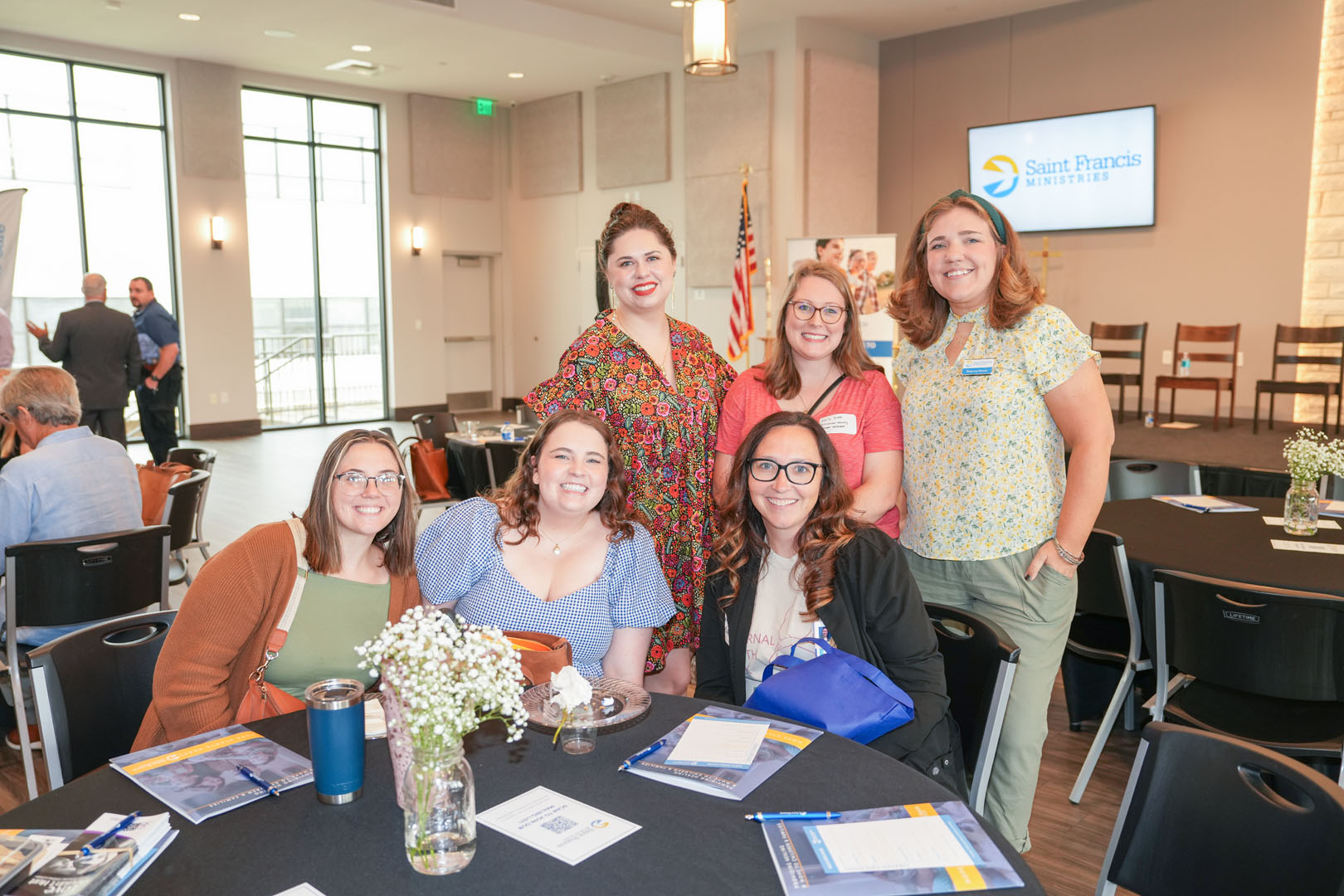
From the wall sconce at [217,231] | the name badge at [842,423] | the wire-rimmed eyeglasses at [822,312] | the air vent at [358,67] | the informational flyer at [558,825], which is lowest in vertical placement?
the informational flyer at [558,825]

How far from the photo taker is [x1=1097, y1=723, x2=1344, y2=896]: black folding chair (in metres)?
1.24

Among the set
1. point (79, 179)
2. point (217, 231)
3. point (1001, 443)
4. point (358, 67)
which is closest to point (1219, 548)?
point (1001, 443)

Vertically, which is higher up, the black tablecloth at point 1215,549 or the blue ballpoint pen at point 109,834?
the blue ballpoint pen at point 109,834

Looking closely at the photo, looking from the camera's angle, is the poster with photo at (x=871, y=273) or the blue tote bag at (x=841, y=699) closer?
the blue tote bag at (x=841, y=699)

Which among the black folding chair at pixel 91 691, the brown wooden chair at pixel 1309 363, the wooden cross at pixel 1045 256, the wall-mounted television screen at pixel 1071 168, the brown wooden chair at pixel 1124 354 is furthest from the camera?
the wooden cross at pixel 1045 256

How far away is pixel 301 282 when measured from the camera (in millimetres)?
12617

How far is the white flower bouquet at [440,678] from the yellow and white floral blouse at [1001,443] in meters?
1.40

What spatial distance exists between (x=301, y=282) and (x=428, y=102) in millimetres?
2964

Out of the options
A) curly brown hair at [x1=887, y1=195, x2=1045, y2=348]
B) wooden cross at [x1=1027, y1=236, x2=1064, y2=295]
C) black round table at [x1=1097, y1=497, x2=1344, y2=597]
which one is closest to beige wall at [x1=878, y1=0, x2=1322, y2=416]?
wooden cross at [x1=1027, y1=236, x2=1064, y2=295]

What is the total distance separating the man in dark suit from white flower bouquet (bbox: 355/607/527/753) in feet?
27.0

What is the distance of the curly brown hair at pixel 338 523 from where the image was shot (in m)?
2.07

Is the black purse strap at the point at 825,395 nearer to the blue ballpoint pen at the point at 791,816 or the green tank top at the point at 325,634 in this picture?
the green tank top at the point at 325,634

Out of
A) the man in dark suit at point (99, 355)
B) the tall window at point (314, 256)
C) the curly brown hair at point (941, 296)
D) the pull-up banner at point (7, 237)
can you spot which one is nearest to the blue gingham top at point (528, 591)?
the curly brown hair at point (941, 296)

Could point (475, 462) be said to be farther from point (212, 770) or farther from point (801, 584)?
point (212, 770)
